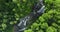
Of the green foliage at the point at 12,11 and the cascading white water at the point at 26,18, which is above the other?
the green foliage at the point at 12,11

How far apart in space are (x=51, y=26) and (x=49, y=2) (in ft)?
2.26

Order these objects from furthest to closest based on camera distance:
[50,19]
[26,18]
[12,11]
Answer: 1. [12,11]
2. [26,18]
3. [50,19]

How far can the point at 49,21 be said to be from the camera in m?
5.36

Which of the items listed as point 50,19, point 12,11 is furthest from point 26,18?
point 50,19

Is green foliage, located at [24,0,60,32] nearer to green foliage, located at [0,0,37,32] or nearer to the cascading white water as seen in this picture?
the cascading white water

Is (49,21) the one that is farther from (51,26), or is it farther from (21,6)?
(21,6)

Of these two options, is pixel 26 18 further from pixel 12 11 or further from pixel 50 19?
pixel 50 19

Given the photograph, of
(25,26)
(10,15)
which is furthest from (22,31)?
(10,15)

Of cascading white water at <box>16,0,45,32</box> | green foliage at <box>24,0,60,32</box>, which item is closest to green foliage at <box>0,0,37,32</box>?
cascading white water at <box>16,0,45,32</box>

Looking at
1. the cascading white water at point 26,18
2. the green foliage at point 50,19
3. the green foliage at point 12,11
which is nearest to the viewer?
the green foliage at point 50,19

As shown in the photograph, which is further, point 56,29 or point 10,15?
point 10,15

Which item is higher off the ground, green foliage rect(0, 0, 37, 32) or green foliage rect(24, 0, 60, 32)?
green foliage rect(0, 0, 37, 32)

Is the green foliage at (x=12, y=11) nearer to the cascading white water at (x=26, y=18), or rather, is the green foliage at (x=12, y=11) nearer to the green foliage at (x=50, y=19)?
the cascading white water at (x=26, y=18)

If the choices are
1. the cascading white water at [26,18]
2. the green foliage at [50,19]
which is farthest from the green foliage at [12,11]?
the green foliage at [50,19]
